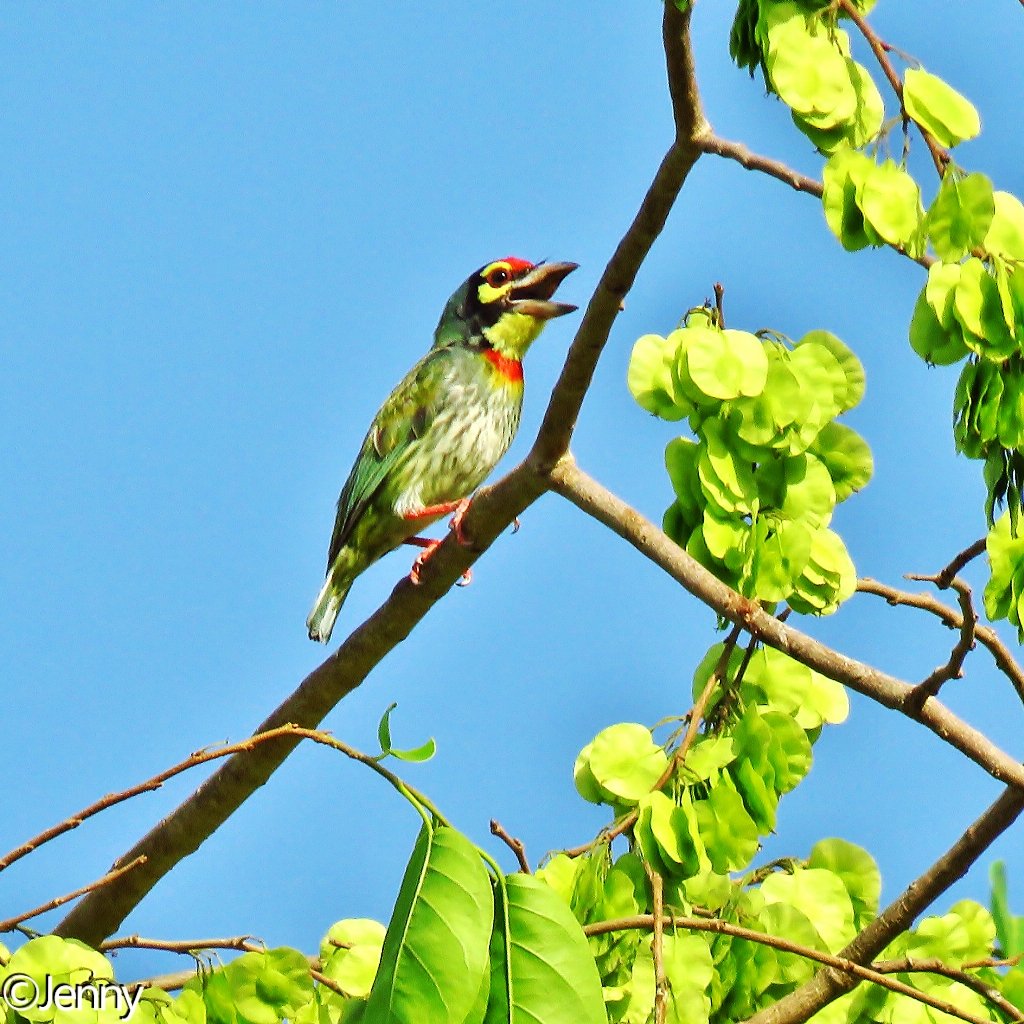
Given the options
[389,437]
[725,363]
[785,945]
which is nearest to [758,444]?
[725,363]

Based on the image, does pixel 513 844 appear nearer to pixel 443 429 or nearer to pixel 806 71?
pixel 806 71

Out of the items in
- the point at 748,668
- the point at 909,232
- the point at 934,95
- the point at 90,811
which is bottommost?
the point at 90,811

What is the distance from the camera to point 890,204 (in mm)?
2160

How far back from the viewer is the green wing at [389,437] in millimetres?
5047

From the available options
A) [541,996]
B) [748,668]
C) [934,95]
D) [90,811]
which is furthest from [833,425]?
[90,811]

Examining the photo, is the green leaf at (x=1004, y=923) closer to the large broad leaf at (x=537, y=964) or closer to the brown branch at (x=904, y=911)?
the brown branch at (x=904, y=911)

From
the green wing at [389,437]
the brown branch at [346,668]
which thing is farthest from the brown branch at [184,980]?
the green wing at [389,437]

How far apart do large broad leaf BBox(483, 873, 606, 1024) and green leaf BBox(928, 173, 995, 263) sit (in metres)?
1.02

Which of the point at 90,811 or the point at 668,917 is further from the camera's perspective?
the point at 668,917

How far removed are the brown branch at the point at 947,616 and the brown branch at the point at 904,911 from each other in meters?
0.25

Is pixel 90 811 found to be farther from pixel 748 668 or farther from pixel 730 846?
pixel 748 668

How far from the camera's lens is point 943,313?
2146mm

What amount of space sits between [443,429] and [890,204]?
2951mm

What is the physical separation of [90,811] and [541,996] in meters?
0.70
